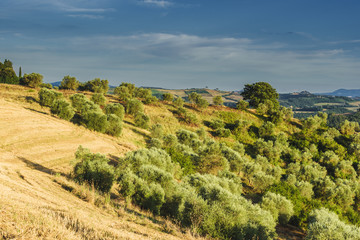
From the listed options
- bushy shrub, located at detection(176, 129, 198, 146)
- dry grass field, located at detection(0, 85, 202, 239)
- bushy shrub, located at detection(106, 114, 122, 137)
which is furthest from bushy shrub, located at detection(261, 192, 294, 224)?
bushy shrub, located at detection(106, 114, 122, 137)

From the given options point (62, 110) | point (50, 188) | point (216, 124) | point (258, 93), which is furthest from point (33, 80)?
point (258, 93)

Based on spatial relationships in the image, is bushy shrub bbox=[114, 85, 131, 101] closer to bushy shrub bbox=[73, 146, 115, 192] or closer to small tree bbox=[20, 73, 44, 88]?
small tree bbox=[20, 73, 44, 88]

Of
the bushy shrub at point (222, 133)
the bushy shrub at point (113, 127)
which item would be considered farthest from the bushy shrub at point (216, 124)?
the bushy shrub at point (113, 127)

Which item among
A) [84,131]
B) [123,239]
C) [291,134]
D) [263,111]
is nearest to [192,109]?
[263,111]

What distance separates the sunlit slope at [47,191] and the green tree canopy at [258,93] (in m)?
88.3

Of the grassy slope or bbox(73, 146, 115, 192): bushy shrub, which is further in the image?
bbox(73, 146, 115, 192): bushy shrub

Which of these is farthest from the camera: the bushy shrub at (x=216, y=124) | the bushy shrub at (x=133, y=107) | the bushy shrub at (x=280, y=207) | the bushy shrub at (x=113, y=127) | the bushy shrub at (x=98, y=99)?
the bushy shrub at (x=216, y=124)

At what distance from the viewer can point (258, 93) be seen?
112125 millimetres

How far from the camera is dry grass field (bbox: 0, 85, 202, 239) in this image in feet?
25.1

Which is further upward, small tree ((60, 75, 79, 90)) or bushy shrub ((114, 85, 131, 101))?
small tree ((60, 75, 79, 90))

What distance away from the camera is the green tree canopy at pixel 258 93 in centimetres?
11162

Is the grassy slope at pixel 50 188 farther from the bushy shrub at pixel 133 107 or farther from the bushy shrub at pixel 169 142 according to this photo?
the bushy shrub at pixel 169 142

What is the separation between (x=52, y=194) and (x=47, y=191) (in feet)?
2.51

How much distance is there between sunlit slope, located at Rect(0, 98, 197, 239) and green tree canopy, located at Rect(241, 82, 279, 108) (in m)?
88.3
